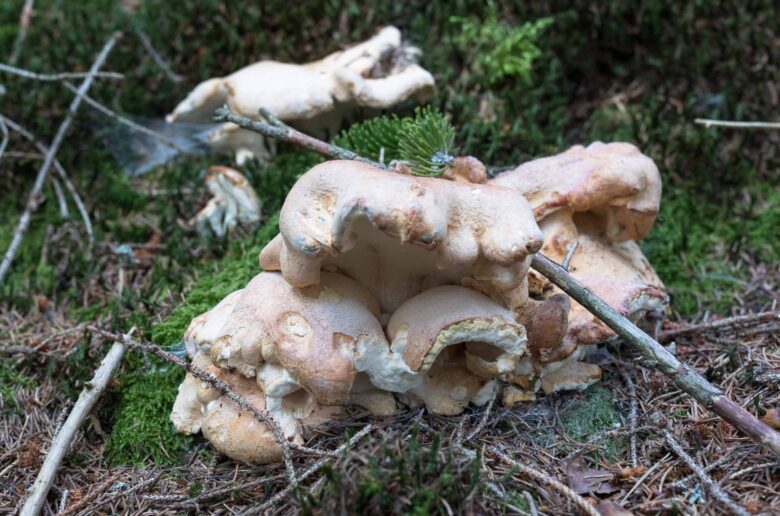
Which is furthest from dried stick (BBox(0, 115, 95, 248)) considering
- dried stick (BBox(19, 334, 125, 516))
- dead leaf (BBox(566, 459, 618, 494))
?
dead leaf (BBox(566, 459, 618, 494))

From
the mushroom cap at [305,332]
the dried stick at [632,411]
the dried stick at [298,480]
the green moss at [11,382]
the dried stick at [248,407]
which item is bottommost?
the green moss at [11,382]

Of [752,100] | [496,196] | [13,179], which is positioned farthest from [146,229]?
[752,100]

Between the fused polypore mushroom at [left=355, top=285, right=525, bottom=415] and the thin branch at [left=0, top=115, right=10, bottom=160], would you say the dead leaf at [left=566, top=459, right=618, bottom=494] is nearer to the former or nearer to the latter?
the fused polypore mushroom at [left=355, top=285, right=525, bottom=415]

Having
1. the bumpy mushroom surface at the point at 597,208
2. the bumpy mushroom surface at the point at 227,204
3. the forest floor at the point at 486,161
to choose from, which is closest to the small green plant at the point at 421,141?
the bumpy mushroom surface at the point at 597,208

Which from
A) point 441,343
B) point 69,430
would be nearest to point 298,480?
point 441,343

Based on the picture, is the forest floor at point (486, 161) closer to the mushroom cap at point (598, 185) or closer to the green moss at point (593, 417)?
the green moss at point (593, 417)

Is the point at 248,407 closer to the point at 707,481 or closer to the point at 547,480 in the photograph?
the point at 547,480
